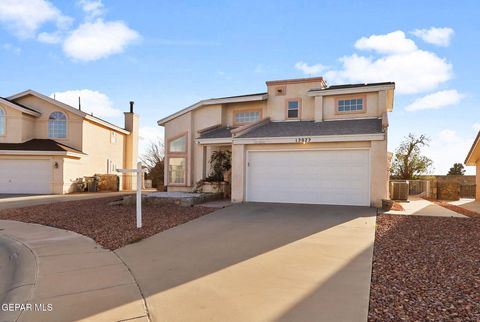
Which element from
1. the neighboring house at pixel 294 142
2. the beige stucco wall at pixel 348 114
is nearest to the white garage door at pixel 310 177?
the neighboring house at pixel 294 142

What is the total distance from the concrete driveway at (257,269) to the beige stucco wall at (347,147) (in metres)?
2.99

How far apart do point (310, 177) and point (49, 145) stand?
18232mm

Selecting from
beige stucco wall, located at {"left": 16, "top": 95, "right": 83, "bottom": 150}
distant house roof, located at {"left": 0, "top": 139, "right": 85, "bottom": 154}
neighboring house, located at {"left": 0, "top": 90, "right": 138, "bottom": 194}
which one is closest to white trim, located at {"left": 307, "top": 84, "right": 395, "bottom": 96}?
neighboring house, located at {"left": 0, "top": 90, "right": 138, "bottom": 194}

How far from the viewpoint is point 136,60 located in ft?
52.2

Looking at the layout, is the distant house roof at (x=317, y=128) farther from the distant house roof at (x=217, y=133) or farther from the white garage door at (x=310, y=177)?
the distant house roof at (x=217, y=133)

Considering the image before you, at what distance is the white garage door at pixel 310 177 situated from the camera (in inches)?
523

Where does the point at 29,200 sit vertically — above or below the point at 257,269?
below

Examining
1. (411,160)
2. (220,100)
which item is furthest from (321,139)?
(411,160)

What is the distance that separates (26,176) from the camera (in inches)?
866

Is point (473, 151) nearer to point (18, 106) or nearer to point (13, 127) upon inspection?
point (18, 106)

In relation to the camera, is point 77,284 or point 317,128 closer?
point 77,284

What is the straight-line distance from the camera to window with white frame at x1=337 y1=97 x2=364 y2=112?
17.1m

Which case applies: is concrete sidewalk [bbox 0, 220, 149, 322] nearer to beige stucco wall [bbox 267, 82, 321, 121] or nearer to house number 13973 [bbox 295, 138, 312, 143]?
house number 13973 [bbox 295, 138, 312, 143]

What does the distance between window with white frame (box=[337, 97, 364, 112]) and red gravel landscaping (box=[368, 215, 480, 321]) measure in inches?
348
